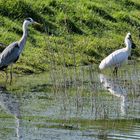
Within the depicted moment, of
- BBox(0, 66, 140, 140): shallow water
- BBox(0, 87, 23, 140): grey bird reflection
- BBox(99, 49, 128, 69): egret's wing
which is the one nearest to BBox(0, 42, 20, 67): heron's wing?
BBox(0, 66, 140, 140): shallow water

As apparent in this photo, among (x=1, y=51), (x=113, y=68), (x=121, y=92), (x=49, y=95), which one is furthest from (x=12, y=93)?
(x=113, y=68)

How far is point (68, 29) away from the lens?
72.5 ft

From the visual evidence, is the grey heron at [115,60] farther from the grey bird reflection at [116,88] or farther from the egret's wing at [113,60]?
the grey bird reflection at [116,88]

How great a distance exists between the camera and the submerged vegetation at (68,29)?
1995 cm

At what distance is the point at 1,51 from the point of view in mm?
19312

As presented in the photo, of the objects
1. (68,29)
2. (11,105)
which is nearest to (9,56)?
(11,105)

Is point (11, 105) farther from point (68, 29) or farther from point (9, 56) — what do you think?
point (68, 29)

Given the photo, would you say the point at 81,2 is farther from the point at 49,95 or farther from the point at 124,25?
the point at 49,95

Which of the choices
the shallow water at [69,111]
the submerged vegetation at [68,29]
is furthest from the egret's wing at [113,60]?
the shallow water at [69,111]

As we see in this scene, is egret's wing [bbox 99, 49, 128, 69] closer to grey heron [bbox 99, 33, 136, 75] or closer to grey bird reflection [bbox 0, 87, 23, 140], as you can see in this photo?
grey heron [bbox 99, 33, 136, 75]

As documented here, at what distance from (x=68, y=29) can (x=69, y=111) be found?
31.2ft

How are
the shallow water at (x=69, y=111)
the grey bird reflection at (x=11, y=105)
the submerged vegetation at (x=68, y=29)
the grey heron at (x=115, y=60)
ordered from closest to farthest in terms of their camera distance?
1. the shallow water at (x=69, y=111)
2. the grey bird reflection at (x=11, y=105)
3. the grey heron at (x=115, y=60)
4. the submerged vegetation at (x=68, y=29)

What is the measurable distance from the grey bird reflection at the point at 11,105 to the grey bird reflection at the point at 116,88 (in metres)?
2.08

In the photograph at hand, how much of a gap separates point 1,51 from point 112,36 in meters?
5.87
